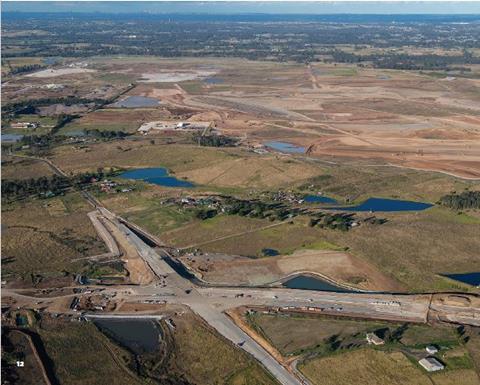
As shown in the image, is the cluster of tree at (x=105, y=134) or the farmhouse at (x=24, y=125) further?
the farmhouse at (x=24, y=125)

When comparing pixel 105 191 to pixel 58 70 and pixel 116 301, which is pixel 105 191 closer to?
pixel 116 301

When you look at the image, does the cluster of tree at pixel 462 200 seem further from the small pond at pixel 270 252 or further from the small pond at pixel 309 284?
the small pond at pixel 309 284

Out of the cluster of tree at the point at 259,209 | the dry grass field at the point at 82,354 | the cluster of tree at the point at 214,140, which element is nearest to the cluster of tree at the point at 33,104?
the cluster of tree at the point at 214,140

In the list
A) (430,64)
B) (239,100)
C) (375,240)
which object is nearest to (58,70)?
(239,100)

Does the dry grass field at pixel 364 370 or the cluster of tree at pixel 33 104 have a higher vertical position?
the cluster of tree at pixel 33 104

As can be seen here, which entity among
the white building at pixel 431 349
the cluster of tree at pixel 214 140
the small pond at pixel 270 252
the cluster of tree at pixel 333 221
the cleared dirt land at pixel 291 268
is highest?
the cluster of tree at pixel 214 140

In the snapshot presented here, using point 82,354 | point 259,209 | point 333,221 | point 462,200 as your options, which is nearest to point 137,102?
point 259,209
